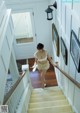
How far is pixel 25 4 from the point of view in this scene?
22.3 feet

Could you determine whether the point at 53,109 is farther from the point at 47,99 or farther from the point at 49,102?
the point at 47,99

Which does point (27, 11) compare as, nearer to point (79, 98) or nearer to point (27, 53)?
point (27, 53)

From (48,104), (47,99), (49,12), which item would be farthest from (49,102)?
(49,12)

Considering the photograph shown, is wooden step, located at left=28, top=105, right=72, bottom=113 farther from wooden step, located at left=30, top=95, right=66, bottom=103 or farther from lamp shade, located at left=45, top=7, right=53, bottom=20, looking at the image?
lamp shade, located at left=45, top=7, right=53, bottom=20

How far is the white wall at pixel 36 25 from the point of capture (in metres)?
6.79

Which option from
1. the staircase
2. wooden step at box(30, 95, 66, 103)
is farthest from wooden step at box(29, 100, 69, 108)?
wooden step at box(30, 95, 66, 103)

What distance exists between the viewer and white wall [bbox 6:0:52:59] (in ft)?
22.3

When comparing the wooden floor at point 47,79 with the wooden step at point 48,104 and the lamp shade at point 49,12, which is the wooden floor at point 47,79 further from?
the lamp shade at point 49,12

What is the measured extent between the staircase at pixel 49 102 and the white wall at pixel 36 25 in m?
2.70

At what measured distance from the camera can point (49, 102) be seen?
14.8 ft

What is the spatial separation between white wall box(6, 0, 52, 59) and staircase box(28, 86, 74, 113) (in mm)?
2701

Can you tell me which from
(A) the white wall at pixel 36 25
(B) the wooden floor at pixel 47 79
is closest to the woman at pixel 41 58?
(B) the wooden floor at pixel 47 79

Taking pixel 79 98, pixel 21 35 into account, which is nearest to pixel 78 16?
pixel 79 98

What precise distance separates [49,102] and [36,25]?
3.65 m
